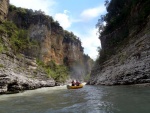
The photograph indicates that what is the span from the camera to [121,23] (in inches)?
1308

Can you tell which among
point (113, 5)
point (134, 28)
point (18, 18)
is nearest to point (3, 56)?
point (134, 28)

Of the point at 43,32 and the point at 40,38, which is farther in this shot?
the point at 43,32

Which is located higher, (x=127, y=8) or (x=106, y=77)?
(x=127, y=8)

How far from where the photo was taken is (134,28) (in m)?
24.9

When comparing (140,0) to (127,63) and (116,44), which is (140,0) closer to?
(116,44)

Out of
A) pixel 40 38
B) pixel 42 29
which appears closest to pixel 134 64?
pixel 40 38

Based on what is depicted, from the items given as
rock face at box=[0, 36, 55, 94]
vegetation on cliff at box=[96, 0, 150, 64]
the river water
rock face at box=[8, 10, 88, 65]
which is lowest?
the river water

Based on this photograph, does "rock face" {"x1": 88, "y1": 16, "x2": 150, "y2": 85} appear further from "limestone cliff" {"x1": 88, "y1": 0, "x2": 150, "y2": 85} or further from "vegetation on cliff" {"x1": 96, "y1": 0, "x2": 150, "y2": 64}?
"vegetation on cliff" {"x1": 96, "y1": 0, "x2": 150, "y2": 64}

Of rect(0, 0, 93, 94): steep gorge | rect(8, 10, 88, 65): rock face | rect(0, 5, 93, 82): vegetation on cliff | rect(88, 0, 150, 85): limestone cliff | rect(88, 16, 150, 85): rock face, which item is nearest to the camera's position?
rect(88, 16, 150, 85): rock face

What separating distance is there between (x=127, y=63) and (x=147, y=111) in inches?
591

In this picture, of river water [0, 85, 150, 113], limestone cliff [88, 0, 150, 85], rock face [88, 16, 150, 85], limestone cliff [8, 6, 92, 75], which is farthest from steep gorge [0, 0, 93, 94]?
limestone cliff [88, 0, 150, 85]

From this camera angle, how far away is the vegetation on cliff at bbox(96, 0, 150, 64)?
24.2 m

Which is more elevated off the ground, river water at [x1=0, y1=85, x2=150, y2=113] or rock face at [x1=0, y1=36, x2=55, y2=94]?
rock face at [x1=0, y1=36, x2=55, y2=94]

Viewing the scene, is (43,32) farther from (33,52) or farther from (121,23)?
(121,23)
